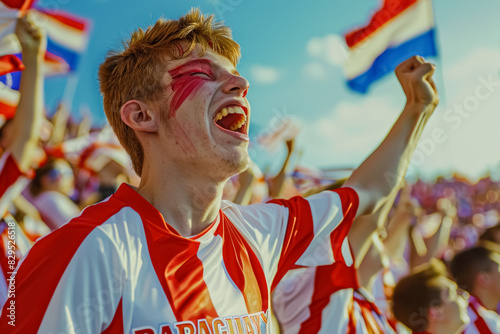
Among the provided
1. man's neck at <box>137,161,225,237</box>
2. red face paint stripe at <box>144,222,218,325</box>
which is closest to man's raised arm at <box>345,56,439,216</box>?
man's neck at <box>137,161,225,237</box>

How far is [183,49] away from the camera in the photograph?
1464mm

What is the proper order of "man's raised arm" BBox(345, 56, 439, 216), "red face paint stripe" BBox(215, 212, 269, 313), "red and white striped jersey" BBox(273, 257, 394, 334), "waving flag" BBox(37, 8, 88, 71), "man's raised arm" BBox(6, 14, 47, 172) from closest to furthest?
"red face paint stripe" BBox(215, 212, 269, 313)
"man's raised arm" BBox(345, 56, 439, 216)
"man's raised arm" BBox(6, 14, 47, 172)
"red and white striped jersey" BBox(273, 257, 394, 334)
"waving flag" BBox(37, 8, 88, 71)

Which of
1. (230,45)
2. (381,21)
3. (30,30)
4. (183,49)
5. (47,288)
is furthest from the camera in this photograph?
(381,21)

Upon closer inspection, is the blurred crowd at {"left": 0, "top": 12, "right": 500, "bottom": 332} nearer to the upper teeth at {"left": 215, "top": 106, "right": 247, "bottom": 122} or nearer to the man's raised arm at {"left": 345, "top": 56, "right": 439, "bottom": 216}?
the man's raised arm at {"left": 345, "top": 56, "right": 439, "bottom": 216}

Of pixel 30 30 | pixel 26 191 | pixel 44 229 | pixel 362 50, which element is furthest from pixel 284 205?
pixel 26 191

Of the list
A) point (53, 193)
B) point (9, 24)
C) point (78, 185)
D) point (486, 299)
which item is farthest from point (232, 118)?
point (78, 185)

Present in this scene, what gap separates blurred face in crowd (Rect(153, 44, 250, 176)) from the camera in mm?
1348

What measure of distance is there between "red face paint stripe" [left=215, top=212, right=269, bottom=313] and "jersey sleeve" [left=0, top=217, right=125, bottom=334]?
0.36m

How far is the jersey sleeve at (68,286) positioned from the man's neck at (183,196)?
27 cm

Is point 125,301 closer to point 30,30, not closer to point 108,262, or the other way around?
point 108,262

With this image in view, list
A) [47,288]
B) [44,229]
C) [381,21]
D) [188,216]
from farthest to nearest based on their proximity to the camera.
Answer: [381,21]
[44,229]
[188,216]
[47,288]

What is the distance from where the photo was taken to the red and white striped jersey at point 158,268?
97cm

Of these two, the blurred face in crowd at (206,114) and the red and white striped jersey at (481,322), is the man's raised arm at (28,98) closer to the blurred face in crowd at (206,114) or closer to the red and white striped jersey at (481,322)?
the blurred face in crowd at (206,114)

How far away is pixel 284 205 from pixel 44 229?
160cm
